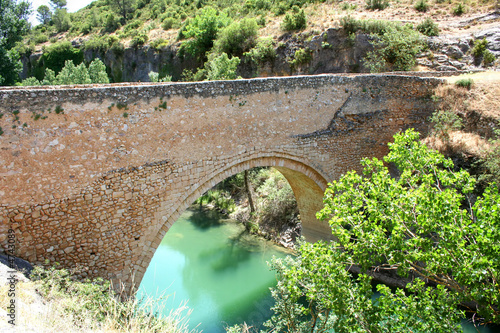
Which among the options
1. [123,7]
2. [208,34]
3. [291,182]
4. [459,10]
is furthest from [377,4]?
[123,7]

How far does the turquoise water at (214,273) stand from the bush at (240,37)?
455 inches

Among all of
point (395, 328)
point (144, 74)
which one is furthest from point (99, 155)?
point (144, 74)

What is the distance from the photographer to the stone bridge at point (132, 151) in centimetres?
543

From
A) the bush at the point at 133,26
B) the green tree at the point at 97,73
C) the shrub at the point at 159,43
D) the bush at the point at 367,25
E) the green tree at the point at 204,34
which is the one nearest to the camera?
the bush at the point at 367,25

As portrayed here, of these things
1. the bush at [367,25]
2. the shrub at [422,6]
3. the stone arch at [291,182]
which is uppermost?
the shrub at [422,6]

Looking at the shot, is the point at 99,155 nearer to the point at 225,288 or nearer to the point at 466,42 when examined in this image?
the point at 225,288

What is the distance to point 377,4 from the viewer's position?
65.5ft

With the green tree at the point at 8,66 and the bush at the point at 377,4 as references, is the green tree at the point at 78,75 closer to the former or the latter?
the green tree at the point at 8,66

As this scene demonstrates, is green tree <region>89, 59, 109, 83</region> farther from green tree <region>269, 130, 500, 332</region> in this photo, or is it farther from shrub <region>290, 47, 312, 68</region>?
green tree <region>269, 130, 500, 332</region>

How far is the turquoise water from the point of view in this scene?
29.7ft

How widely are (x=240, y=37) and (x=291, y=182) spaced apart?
1317cm

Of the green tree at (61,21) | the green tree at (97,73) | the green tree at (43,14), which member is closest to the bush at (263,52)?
the green tree at (97,73)

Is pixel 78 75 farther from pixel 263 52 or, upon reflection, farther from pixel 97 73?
pixel 263 52

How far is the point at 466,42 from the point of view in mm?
14305
